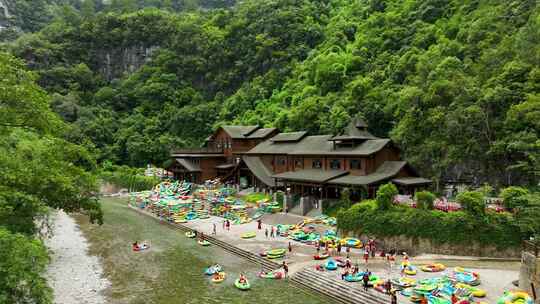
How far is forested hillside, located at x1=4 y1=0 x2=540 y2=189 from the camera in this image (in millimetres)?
42750

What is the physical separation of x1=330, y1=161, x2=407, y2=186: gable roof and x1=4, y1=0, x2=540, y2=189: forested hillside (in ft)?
15.0

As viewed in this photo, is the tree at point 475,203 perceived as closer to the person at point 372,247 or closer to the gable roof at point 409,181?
the person at point 372,247

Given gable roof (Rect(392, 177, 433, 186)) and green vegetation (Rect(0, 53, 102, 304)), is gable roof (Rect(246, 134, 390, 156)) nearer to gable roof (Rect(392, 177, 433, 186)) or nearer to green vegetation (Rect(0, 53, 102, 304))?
gable roof (Rect(392, 177, 433, 186))

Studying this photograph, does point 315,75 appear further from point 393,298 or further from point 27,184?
point 27,184

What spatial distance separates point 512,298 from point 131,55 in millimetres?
132235

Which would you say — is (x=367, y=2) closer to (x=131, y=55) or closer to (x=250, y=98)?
(x=250, y=98)

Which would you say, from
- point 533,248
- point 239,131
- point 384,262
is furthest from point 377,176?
point 239,131

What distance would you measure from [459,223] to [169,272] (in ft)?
75.0

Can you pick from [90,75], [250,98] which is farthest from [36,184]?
[90,75]

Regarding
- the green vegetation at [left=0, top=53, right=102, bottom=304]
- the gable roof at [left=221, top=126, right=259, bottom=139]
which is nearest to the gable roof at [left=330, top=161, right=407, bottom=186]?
A: the green vegetation at [left=0, top=53, right=102, bottom=304]

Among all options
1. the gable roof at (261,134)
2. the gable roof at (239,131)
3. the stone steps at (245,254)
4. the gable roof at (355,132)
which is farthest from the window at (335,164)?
the gable roof at (239,131)

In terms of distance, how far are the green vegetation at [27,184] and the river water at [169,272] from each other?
7.25m

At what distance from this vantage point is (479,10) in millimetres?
70375

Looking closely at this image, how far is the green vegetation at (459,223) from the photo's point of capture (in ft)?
98.4
